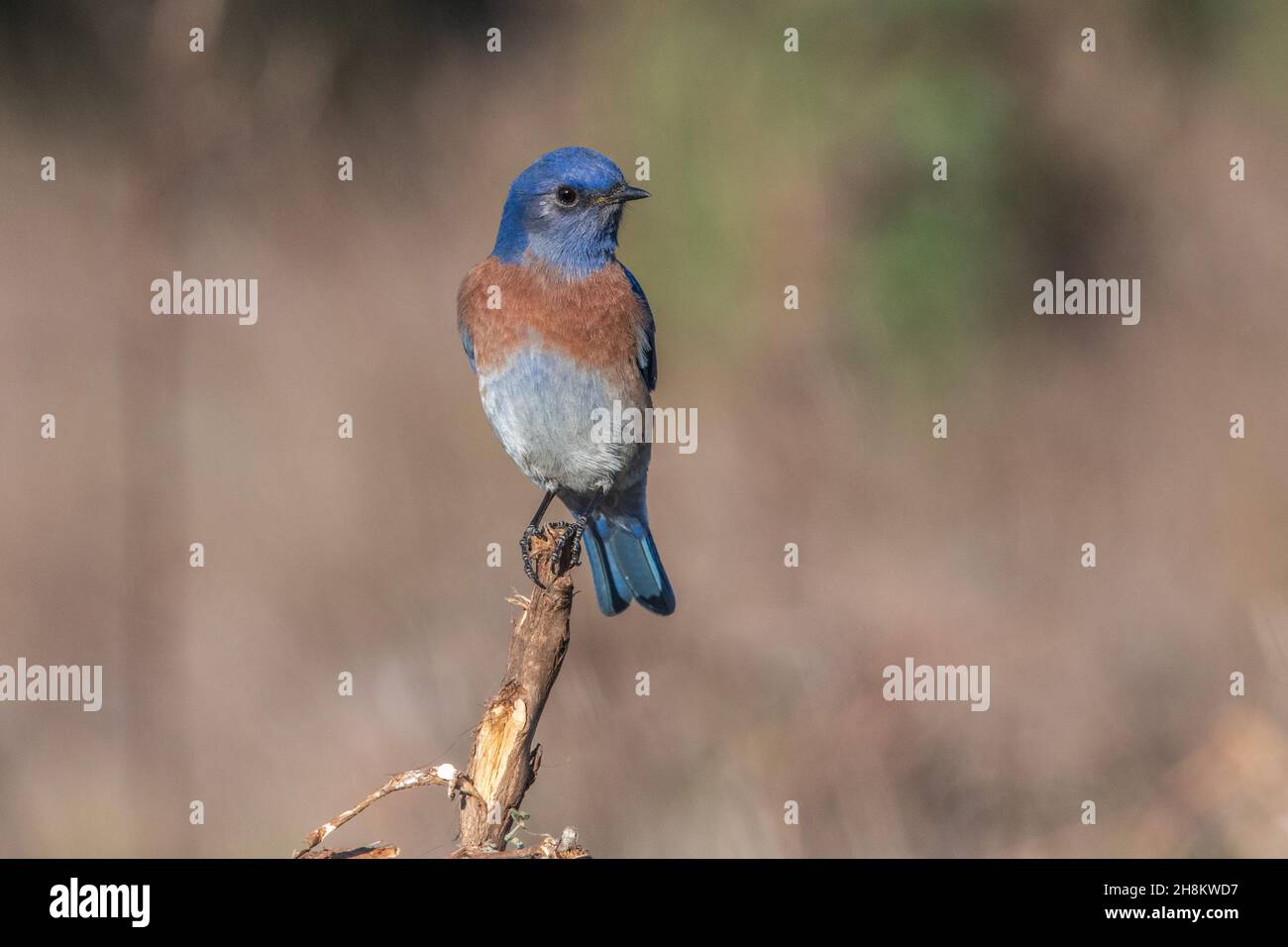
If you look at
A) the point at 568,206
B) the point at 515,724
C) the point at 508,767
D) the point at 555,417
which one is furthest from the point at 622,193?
the point at 508,767

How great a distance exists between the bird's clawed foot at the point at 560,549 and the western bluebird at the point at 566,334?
0.37 meters

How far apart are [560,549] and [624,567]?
3.79ft

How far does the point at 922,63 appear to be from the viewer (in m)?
9.85

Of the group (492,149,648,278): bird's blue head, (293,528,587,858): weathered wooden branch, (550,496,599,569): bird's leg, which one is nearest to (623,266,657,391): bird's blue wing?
(492,149,648,278): bird's blue head

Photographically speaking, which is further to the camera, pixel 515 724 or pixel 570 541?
pixel 570 541

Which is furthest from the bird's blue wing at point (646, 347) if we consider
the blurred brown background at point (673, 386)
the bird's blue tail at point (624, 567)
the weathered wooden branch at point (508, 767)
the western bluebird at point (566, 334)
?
the blurred brown background at point (673, 386)

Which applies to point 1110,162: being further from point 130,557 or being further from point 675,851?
point 130,557

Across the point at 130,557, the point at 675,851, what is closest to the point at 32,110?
the point at 130,557

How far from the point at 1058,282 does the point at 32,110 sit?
25.8ft

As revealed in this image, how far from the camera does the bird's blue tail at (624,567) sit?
17.7 ft

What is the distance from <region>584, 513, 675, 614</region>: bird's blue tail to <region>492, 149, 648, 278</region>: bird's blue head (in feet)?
3.45

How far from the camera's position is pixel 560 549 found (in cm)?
432

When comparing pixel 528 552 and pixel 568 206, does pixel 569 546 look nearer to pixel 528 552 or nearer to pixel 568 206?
pixel 528 552

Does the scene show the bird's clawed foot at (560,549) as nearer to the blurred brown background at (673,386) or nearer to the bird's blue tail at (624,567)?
the bird's blue tail at (624,567)
